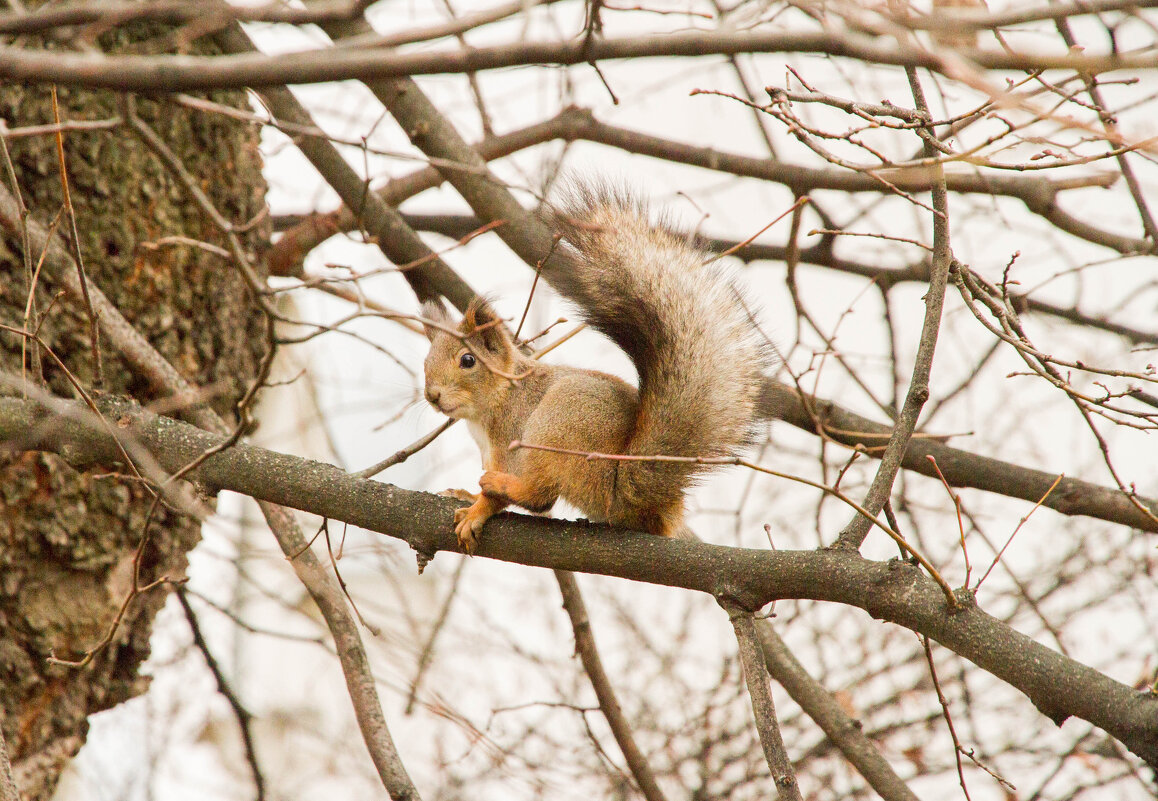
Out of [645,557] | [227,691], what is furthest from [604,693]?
[227,691]

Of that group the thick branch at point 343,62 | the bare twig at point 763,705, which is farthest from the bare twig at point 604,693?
the thick branch at point 343,62

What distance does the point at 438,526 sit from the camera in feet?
5.26

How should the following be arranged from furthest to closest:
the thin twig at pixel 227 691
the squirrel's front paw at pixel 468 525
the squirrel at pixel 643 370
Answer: the thin twig at pixel 227 691 → the squirrel at pixel 643 370 → the squirrel's front paw at pixel 468 525

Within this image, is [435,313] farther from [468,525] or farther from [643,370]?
[468,525]

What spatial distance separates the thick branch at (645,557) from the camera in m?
1.18

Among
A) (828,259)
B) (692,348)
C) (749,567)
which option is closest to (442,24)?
(749,567)

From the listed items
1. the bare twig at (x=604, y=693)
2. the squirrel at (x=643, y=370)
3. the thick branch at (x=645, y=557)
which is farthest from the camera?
the bare twig at (x=604, y=693)

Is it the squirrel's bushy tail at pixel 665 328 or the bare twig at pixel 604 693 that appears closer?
the squirrel's bushy tail at pixel 665 328

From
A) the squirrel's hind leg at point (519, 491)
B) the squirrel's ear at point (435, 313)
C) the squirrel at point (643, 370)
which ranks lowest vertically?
the squirrel's hind leg at point (519, 491)

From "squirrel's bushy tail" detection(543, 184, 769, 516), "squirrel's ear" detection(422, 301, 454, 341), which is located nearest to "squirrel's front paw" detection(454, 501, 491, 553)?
"squirrel's bushy tail" detection(543, 184, 769, 516)

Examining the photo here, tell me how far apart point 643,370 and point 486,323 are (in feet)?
1.78

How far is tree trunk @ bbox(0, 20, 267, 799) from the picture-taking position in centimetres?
235

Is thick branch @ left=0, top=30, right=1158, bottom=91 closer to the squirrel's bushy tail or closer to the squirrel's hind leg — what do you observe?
the squirrel's bushy tail

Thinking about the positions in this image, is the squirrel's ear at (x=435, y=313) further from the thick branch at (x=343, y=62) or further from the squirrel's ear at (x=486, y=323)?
the thick branch at (x=343, y=62)
